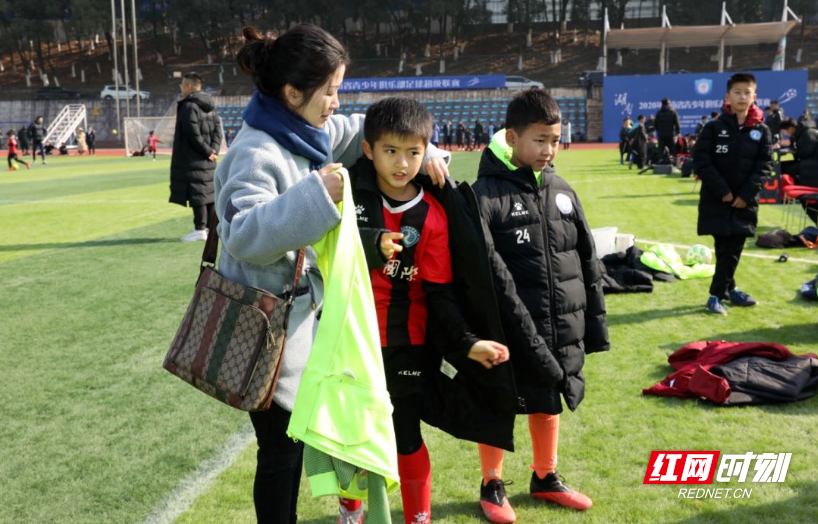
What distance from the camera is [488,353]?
2.82 m

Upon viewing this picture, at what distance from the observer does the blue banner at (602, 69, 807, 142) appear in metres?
39.2

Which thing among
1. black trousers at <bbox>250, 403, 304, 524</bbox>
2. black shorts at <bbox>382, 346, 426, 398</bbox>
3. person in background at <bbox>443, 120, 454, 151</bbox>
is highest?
black shorts at <bbox>382, 346, 426, 398</bbox>

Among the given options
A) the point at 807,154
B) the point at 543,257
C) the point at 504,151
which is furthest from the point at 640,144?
the point at 543,257

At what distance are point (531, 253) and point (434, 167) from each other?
0.82 m

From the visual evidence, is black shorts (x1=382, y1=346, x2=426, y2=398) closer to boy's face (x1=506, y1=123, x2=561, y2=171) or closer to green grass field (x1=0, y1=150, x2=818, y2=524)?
green grass field (x1=0, y1=150, x2=818, y2=524)

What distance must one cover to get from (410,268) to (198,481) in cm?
166

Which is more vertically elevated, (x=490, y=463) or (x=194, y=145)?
(x=194, y=145)

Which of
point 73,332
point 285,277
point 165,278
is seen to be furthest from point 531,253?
point 165,278

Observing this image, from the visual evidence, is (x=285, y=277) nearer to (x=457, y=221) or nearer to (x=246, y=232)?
(x=246, y=232)

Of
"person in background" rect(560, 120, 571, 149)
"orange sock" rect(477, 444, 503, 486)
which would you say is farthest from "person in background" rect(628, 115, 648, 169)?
"orange sock" rect(477, 444, 503, 486)

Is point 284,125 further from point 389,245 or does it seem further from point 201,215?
point 201,215

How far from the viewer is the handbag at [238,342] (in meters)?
2.38

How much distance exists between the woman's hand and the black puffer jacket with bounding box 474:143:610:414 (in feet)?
4.04

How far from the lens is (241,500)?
3.57 metres
